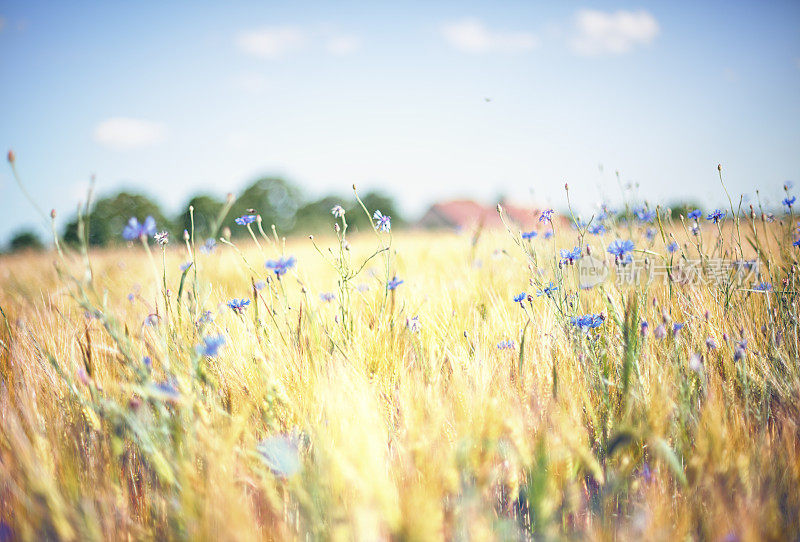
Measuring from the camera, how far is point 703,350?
1.50m

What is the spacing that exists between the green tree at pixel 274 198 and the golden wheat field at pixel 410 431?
84.4ft

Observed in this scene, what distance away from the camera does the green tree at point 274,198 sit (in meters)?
26.5

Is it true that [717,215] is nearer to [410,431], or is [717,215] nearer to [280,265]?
[410,431]

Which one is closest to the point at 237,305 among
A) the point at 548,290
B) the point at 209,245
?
the point at 209,245

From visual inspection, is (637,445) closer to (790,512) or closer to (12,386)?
(790,512)

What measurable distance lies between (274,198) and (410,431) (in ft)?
93.7

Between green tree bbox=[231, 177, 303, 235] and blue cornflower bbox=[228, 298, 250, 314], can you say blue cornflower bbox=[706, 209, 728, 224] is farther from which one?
green tree bbox=[231, 177, 303, 235]

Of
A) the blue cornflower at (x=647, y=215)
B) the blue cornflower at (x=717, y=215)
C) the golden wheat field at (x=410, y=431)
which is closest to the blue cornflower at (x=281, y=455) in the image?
→ the golden wheat field at (x=410, y=431)

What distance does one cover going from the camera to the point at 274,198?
27.4 m

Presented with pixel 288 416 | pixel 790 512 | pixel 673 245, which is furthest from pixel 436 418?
pixel 673 245

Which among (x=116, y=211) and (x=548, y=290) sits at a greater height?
(x=116, y=211)

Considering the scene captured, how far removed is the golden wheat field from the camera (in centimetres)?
87

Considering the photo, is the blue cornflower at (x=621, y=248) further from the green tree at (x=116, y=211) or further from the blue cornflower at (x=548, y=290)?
the green tree at (x=116, y=211)

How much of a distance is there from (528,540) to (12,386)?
203 cm
